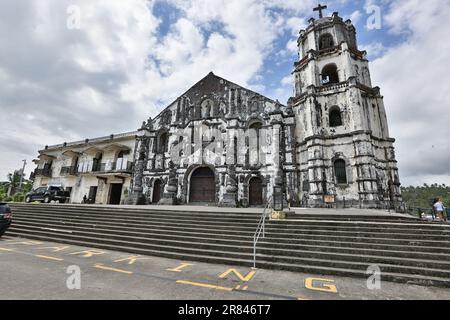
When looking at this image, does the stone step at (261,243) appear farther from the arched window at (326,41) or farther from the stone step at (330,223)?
the arched window at (326,41)

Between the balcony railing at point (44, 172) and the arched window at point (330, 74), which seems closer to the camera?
the arched window at point (330, 74)

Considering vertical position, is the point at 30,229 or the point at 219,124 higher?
the point at 219,124

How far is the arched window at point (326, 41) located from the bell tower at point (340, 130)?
3cm

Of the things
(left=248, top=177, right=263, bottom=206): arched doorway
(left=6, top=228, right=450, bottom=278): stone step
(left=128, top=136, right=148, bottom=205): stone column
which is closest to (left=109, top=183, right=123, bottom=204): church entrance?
(left=128, top=136, right=148, bottom=205): stone column

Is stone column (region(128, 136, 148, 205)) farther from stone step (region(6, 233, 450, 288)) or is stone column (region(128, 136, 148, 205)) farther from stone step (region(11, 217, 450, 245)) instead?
stone step (region(6, 233, 450, 288))

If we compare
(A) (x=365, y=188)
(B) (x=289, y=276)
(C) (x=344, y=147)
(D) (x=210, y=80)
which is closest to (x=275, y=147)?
(C) (x=344, y=147)

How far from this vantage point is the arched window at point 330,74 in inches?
773

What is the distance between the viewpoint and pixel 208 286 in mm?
4594

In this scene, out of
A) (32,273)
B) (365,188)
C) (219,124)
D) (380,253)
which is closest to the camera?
(32,273)

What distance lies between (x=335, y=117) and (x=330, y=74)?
17.1 feet

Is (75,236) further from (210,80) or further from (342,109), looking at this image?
(342,109)

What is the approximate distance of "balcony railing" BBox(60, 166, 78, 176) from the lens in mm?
25500

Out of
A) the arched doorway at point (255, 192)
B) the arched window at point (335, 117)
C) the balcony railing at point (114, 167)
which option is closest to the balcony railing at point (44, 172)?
the balcony railing at point (114, 167)
